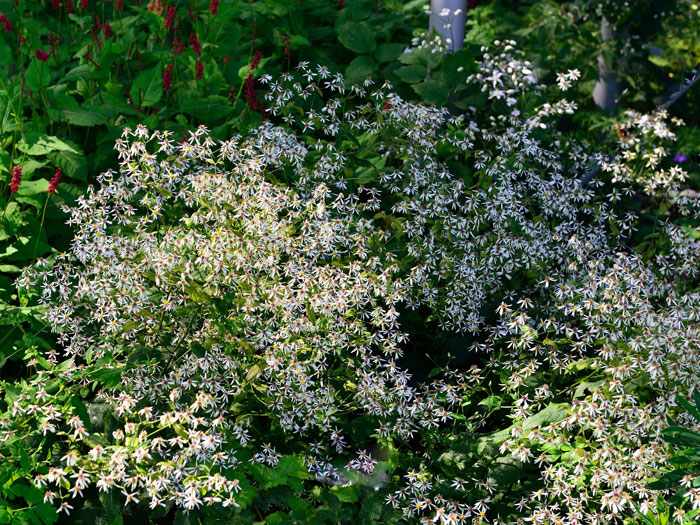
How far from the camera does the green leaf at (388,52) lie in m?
5.01

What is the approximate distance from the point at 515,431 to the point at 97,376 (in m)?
1.47

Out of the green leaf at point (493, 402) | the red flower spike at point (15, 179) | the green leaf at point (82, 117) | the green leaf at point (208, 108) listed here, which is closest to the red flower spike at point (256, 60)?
the green leaf at point (208, 108)

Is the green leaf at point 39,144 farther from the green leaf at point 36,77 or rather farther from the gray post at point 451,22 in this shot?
the gray post at point 451,22

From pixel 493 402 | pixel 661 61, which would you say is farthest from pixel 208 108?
pixel 661 61

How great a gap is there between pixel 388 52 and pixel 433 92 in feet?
2.00

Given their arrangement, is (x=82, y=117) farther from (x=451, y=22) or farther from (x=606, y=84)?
→ (x=606, y=84)

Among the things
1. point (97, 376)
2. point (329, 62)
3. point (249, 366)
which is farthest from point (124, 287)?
point (329, 62)

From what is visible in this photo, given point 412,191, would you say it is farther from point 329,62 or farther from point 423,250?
point 329,62

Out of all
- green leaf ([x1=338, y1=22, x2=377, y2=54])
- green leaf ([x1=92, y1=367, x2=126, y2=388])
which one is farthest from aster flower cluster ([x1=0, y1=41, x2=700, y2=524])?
green leaf ([x1=338, y1=22, x2=377, y2=54])

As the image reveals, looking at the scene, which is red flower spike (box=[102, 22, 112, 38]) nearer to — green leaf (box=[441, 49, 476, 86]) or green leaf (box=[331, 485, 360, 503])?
green leaf (box=[441, 49, 476, 86])

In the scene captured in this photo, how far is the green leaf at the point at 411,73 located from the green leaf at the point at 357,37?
1.20 ft

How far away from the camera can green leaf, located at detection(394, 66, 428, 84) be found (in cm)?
473

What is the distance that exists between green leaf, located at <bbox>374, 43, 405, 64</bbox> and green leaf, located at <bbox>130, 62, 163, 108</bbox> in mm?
1479

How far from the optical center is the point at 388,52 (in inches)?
199
